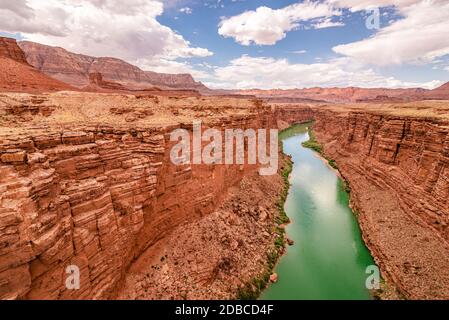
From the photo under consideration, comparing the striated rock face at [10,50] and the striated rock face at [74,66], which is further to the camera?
the striated rock face at [74,66]

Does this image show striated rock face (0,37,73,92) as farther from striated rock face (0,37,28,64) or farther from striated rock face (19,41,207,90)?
striated rock face (19,41,207,90)

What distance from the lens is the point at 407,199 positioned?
2175 centimetres

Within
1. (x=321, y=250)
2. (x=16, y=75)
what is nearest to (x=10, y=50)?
(x=16, y=75)

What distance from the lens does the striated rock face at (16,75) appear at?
96.8ft

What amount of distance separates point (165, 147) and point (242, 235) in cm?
916

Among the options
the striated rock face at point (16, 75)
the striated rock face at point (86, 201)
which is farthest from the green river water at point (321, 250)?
the striated rock face at point (16, 75)

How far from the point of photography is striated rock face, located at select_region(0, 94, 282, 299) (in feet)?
27.2

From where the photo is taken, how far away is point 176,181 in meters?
16.6

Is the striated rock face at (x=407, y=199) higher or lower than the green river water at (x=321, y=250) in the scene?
higher

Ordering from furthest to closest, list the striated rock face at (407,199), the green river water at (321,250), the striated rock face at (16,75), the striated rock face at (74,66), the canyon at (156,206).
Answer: the striated rock face at (74,66), the striated rock face at (16,75), the green river water at (321,250), the striated rock face at (407,199), the canyon at (156,206)

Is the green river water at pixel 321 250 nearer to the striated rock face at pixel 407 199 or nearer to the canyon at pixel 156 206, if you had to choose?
the canyon at pixel 156 206

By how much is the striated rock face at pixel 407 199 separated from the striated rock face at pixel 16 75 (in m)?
40.4

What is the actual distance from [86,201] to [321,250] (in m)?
18.2

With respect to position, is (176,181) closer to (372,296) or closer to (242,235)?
(242,235)
